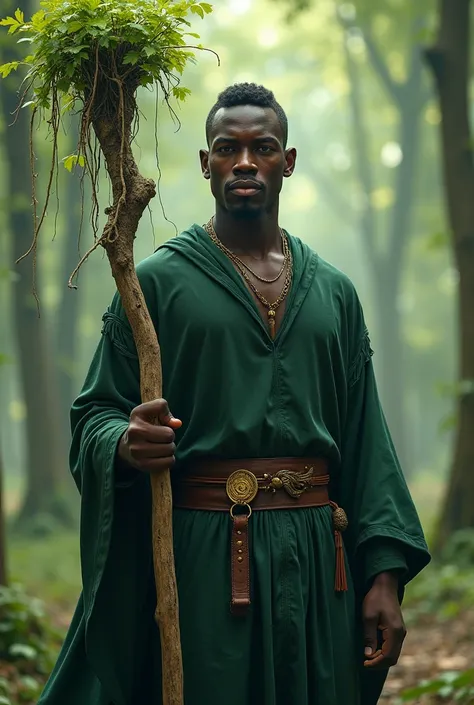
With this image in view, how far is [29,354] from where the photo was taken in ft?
48.1

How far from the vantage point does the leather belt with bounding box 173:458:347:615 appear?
3408mm

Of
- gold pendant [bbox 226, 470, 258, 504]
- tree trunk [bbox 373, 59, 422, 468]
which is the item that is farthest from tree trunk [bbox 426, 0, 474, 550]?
tree trunk [bbox 373, 59, 422, 468]

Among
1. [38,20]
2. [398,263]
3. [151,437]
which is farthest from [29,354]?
[151,437]

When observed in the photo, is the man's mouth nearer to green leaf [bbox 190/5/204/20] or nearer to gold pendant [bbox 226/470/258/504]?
green leaf [bbox 190/5/204/20]

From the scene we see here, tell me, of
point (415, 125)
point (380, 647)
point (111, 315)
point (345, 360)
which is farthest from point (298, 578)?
point (415, 125)

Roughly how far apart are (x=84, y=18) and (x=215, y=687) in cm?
210

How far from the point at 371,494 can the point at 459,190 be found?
22.0 ft

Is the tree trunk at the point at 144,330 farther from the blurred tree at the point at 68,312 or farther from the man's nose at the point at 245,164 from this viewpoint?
the blurred tree at the point at 68,312

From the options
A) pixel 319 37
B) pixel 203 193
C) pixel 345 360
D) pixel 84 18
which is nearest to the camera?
pixel 84 18

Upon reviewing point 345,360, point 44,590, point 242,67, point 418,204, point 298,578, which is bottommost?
point 44,590

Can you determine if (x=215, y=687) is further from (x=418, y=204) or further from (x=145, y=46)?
(x=418, y=204)

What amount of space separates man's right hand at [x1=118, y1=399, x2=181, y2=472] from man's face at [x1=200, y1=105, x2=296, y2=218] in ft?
2.78

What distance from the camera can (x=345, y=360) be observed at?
12.5ft

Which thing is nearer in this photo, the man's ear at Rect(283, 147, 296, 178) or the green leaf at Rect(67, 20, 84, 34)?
the green leaf at Rect(67, 20, 84, 34)
